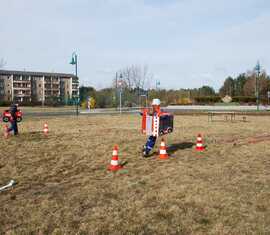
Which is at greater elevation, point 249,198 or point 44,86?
point 44,86

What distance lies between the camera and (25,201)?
5328 millimetres

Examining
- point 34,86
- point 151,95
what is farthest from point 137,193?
point 34,86

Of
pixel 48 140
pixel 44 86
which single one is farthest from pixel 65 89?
pixel 48 140

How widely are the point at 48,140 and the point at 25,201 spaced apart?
7754 millimetres

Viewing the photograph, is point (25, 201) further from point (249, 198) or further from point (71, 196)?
point (249, 198)

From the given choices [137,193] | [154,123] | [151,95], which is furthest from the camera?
[151,95]

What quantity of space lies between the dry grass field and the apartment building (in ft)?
333

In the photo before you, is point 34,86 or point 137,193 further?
point 34,86

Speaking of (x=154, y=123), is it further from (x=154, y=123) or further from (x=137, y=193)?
(x=137, y=193)

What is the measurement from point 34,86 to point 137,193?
122 metres

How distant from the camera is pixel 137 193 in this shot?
5617 millimetres

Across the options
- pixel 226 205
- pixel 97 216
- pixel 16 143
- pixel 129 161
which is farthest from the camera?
pixel 16 143

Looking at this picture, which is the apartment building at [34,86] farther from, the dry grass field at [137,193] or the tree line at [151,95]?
the dry grass field at [137,193]

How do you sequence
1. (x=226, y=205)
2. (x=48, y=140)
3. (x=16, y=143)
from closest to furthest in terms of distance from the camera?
(x=226, y=205) → (x=16, y=143) → (x=48, y=140)
